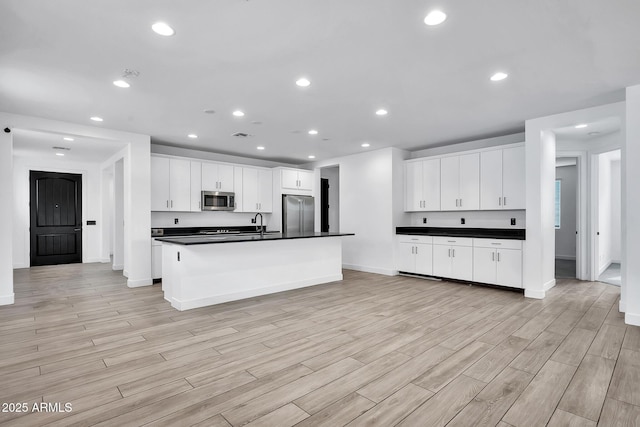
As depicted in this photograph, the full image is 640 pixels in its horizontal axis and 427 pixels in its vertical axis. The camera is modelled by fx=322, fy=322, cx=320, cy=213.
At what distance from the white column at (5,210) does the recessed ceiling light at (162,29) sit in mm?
3609

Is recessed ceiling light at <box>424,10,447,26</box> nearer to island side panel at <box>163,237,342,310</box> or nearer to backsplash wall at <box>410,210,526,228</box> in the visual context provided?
island side panel at <box>163,237,342,310</box>

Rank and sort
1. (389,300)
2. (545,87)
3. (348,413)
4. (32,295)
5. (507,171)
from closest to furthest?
(348,413) < (545,87) < (389,300) < (32,295) < (507,171)

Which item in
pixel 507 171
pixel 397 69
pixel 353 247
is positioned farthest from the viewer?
pixel 353 247

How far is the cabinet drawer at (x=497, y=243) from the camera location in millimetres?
5032

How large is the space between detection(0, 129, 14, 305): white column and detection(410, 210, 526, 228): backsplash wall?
6888mm

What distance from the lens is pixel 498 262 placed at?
17.2ft

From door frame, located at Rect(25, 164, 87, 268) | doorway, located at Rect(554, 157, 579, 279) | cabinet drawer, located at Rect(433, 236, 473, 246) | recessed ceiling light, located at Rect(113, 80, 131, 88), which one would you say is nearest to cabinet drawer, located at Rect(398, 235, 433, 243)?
cabinet drawer, located at Rect(433, 236, 473, 246)

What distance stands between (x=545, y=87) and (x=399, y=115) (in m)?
1.74

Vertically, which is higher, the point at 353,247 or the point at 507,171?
the point at 507,171

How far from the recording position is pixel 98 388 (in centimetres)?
229

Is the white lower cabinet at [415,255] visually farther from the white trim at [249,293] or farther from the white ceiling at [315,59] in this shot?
the white ceiling at [315,59]

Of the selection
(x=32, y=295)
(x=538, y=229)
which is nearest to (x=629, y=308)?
(x=538, y=229)

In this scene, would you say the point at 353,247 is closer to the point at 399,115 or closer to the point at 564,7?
the point at 399,115

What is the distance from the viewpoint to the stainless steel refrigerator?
788 centimetres
